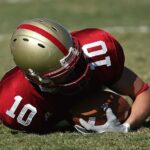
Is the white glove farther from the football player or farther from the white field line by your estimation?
the white field line

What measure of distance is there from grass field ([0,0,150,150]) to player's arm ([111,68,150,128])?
12cm

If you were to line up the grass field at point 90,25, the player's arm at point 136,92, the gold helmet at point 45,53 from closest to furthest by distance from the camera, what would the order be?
the grass field at point 90,25
the gold helmet at point 45,53
the player's arm at point 136,92

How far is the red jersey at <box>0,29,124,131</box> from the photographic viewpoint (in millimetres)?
4730

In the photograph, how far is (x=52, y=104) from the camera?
475 cm

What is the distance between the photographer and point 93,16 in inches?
531

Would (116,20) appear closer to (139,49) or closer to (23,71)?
(139,49)

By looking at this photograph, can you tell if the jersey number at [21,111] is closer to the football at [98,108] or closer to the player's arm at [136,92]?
the football at [98,108]

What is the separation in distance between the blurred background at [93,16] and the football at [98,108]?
13.9ft

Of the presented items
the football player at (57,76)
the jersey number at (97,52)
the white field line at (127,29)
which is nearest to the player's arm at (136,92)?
the football player at (57,76)

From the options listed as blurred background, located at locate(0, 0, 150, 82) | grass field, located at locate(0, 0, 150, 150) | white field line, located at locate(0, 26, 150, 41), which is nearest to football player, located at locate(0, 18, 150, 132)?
grass field, located at locate(0, 0, 150, 150)

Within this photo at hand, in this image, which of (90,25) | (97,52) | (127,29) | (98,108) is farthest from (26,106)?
(90,25)

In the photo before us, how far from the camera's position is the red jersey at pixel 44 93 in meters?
4.73

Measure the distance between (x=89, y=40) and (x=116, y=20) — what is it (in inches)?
321

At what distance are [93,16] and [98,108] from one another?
8.84m
